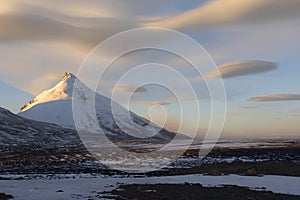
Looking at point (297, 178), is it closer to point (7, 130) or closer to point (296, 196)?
point (296, 196)

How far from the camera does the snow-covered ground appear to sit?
28141 millimetres

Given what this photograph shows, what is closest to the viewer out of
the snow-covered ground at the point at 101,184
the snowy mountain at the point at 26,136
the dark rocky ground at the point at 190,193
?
the dark rocky ground at the point at 190,193

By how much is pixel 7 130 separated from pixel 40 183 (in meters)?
138

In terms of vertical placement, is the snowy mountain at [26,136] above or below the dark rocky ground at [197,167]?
above

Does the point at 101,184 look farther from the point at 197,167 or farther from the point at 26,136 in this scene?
the point at 26,136

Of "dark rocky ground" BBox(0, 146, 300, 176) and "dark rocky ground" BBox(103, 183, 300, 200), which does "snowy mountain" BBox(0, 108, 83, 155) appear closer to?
"dark rocky ground" BBox(0, 146, 300, 176)

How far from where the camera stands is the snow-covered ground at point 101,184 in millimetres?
28141

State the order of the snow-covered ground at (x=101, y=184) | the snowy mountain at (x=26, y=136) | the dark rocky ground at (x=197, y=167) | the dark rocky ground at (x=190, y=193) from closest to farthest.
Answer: the dark rocky ground at (x=190, y=193)
the snow-covered ground at (x=101, y=184)
the dark rocky ground at (x=197, y=167)
the snowy mountain at (x=26, y=136)

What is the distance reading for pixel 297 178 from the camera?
35.9 m

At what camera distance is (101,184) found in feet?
112

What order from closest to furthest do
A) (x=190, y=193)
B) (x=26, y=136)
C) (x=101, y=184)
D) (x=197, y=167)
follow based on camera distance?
(x=190, y=193)
(x=101, y=184)
(x=197, y=167)
(x=26, y=136)

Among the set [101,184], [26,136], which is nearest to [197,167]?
[101,184]

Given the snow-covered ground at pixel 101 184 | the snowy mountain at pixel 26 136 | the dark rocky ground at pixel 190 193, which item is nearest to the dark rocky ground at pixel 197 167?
the snow-covered ground at pixel 101 184

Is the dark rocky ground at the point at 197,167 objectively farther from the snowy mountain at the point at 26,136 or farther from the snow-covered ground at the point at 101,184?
the snowy mountain at the point at 26,136
